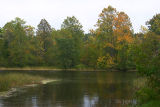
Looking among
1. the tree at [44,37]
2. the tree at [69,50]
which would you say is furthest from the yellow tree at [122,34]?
the tree at [44,37]

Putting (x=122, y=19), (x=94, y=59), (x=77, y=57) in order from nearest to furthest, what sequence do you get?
(x=122, y=19)
(x=94, y=59)
(x=77, y=57)

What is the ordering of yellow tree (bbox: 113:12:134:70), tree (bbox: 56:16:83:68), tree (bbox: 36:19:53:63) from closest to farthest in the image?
yellow tree (bbox: 113:12:134:70)
tree (bbox: 56:16:83:68)
tree (bbox: 36:19:53:63)

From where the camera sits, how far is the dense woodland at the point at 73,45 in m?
75.3

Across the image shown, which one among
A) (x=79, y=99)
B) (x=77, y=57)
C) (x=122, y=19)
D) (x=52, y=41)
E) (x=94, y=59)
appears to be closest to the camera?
(x=79, y=99)

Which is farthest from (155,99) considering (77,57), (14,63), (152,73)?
(14,63)

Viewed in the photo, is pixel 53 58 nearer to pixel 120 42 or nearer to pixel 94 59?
pixel 94 59

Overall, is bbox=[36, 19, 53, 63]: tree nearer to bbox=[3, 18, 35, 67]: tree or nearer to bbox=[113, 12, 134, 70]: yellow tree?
bbox=[3, 18, 35, 67]: tree

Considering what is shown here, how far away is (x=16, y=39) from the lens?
8925 cm

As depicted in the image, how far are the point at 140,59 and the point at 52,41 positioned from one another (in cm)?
7919

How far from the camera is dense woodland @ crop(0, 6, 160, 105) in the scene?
247 ft

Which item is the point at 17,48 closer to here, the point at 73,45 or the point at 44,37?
the point at 44,37

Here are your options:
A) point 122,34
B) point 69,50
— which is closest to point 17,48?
point 69,50

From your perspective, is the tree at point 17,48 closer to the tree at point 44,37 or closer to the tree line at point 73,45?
the tree line at point 73,45

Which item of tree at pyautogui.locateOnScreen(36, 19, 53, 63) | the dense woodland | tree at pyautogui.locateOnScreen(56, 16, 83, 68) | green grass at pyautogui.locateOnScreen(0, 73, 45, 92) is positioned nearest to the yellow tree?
the dense woodland
